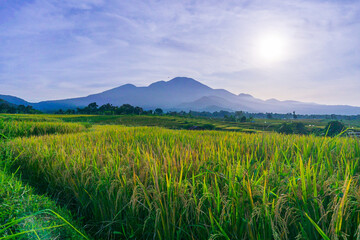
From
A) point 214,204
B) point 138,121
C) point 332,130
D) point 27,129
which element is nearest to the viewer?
point 214,204

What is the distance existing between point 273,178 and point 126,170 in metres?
2.01

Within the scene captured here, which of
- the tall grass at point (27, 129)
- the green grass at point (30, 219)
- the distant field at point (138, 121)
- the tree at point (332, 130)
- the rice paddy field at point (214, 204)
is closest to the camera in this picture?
the rice paddy field at point (214, 204)

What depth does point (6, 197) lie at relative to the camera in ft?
8.16

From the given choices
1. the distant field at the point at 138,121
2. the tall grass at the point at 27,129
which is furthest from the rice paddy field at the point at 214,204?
the distant field at the point at 138,121

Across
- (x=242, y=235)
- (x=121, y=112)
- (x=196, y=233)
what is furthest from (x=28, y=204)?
(x=121, y=112)

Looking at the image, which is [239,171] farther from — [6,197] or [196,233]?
[6,197]

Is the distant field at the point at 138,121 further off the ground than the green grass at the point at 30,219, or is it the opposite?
the green grass at the point at 30,219

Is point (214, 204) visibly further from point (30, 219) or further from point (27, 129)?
point (27, 129)

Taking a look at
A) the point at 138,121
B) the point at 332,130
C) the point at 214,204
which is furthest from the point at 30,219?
the point at 138,121

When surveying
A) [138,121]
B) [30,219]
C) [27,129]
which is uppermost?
[27,129]

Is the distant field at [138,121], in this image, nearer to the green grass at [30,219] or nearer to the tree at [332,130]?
the tree at [332,130]

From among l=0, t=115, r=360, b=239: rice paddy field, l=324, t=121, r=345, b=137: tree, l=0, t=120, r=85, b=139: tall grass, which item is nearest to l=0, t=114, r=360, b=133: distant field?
l=324, t=121, r=345, b=137: tree

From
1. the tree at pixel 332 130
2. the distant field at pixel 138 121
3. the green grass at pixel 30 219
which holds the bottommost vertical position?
the distant field at pixel 138 121

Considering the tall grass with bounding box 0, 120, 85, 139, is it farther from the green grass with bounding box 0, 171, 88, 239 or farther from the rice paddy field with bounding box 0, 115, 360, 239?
the green grass with bounding box 0, 171, 88, 239
